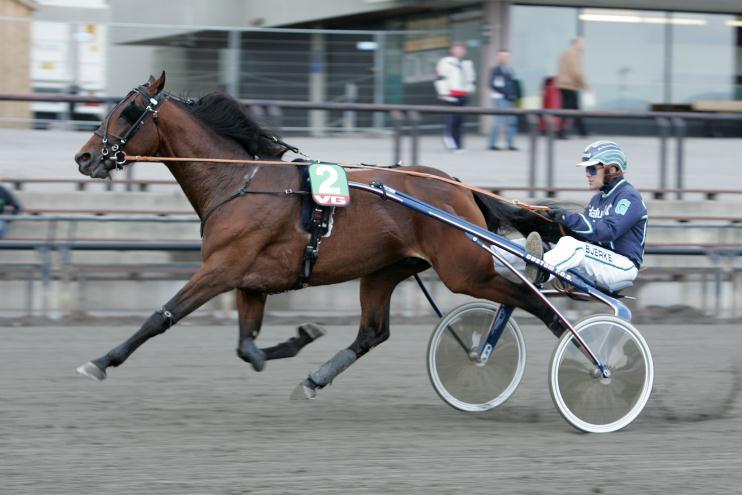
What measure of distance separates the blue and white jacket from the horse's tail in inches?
16.1

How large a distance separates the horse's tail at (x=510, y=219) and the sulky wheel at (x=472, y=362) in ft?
1.65

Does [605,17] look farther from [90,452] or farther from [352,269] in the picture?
[90,452]

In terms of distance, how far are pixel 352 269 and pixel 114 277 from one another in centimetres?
465

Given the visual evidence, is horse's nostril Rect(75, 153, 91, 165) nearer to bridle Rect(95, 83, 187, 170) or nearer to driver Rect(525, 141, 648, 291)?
A: bridle Rect(95, 83, 187, 170)

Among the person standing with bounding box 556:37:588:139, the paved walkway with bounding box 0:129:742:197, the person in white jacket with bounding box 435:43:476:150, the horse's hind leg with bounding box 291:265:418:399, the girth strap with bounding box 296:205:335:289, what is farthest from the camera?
the person standing with bounding box 556:37:588:139

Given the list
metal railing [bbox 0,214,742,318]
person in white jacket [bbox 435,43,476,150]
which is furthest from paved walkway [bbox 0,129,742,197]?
person in white jacket [bbox 435,43,476,150]

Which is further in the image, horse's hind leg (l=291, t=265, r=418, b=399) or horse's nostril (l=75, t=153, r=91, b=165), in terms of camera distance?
horse's hind leg (l=291, t=265, r=418, b=399)

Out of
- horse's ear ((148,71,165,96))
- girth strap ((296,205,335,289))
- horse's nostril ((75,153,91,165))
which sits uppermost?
horse's ear ((148,71,165,96))

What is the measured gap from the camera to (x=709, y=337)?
9977 mm

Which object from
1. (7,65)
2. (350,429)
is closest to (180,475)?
(350,429)

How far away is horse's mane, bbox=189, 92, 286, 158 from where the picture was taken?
6633mm

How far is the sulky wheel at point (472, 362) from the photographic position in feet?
21.8

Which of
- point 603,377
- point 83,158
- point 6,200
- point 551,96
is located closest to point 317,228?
point 83,158

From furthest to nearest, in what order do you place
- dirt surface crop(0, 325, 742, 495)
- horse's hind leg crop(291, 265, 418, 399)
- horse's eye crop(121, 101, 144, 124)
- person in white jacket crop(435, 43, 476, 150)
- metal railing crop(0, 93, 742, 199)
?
person in white jacket crop(435, 43, 476, 150) → metal railing crop(0, 93, 742, 199) → horse's hind leg crop(291, 265, 418, 399) → horse's eye crop(121, 101, 144, 124) → dirt surface crop(0, 325, 742, 495)
